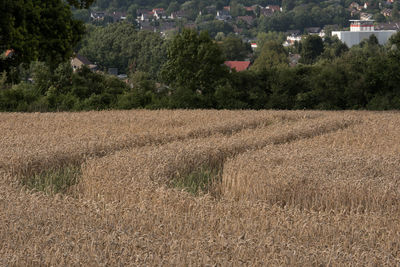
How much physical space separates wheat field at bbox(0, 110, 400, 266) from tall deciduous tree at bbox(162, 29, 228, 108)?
20168 mm

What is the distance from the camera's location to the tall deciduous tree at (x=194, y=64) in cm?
3975

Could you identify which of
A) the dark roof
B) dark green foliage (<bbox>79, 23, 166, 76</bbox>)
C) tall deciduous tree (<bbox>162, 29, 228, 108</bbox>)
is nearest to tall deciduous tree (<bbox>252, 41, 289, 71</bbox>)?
dark green foliage (<bbox>79, 23, 166, 76</bbox>)

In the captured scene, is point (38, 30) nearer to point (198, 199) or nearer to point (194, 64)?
point (194, 64)

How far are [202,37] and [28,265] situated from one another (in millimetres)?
35376

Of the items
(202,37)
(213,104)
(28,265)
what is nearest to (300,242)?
(28,265)

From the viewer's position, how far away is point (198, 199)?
9.03m

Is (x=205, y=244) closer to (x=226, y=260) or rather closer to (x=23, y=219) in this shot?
(x=226, y=260)

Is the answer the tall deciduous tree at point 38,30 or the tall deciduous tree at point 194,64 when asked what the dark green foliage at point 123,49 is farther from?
the tall deciduous tree at point 38,30

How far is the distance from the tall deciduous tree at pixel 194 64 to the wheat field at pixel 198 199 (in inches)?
794

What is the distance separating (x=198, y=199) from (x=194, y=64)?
105 ft

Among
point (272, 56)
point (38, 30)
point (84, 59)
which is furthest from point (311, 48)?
point (38, 30)

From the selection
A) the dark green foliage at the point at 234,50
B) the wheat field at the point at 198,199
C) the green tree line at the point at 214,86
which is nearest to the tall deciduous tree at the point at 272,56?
the dark green foliage at the point at 234,50

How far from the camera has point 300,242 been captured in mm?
7277

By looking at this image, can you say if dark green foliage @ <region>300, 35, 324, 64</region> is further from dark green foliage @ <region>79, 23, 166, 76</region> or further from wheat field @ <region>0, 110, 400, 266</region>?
wheat field @ <region>0, 110, 400, 266</region>
